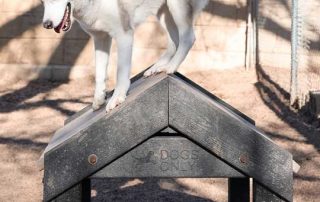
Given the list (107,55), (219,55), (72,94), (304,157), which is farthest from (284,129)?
(107,55)

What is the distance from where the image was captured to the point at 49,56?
351 inches

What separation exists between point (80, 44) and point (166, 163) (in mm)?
6195

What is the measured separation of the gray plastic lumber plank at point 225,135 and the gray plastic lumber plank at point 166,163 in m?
0.08

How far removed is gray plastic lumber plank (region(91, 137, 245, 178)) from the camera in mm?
2801

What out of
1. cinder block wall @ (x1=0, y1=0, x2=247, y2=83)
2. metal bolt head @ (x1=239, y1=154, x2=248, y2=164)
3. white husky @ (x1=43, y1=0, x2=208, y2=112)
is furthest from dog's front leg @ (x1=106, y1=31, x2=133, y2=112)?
cinder block wall @ (x1=0, y1=0, x2=247, y2=83)

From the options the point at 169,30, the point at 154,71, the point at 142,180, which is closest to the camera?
the point at 154,71

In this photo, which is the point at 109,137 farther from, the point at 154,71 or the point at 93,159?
the point at 154,71

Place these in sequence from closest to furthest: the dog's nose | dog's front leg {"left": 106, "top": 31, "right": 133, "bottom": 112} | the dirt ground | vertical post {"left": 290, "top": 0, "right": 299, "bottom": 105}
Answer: the dog's nose → dog's front leg {"left": 106, "top": 31, "right": 133, "bottom": 112} → the dirt ground → vertical post {"left": 290, "top": 0, "right": 299, "bottom": 105}

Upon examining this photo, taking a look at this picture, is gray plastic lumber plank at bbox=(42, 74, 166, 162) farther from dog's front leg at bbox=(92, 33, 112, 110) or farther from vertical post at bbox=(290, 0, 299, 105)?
vertical post at bbox=(290, 0, 299, 105)

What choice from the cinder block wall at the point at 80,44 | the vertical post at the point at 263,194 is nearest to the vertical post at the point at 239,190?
the vertical post at the point at 263,194

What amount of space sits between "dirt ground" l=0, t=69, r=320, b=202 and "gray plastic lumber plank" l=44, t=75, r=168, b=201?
Answer: 2397 mm

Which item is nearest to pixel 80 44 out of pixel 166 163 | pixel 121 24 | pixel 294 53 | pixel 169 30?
pixel 294 53

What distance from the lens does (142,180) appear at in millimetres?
5547

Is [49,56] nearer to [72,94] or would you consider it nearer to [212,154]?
[72,94]
